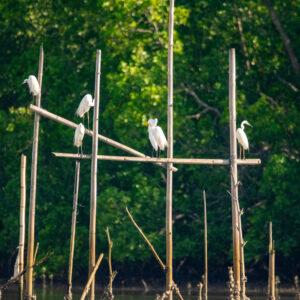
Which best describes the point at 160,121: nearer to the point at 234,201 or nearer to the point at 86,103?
the point at 86,103

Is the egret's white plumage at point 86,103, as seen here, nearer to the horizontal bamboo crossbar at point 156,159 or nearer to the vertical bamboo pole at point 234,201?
the horizontal bamboo crossbar at point 156,159

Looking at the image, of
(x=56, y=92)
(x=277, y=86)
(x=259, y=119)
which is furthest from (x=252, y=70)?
(x=56, y=92)

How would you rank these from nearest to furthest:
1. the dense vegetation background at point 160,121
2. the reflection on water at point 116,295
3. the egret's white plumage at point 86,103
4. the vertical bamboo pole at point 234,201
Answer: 1. the vertical bamboo pole at point 234,201
2. the egret's white plumage at point 86,103
3. the reflection on water at point 116,295
4. the dense vegetation background at point 160,121

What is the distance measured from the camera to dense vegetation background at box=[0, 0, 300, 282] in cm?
2452

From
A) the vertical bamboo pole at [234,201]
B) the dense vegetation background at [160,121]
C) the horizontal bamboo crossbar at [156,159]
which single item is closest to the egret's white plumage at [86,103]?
the horizontal bamboo crossbar at [156,159]

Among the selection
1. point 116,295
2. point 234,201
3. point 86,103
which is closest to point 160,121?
point 116,295

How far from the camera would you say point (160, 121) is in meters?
25.0

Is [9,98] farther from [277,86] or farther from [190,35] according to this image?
[277,86]

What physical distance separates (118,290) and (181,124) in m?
5.02

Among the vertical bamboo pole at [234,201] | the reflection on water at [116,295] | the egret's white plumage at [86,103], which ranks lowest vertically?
the reflection on water at [116,295]

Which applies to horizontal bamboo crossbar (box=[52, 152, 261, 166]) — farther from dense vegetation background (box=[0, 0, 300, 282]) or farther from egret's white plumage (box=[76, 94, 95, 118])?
dense vegetation background (box=[0, 0, 300, 282])

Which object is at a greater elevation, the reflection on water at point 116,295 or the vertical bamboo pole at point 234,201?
the vertical bamboo pole at point 234,201

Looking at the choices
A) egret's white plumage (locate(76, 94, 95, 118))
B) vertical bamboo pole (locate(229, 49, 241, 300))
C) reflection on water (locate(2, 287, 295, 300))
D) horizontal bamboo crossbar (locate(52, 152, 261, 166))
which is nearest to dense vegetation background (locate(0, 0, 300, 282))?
reflection on water (locate(2, 287, 295, 300))

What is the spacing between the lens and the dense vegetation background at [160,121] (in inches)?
965
